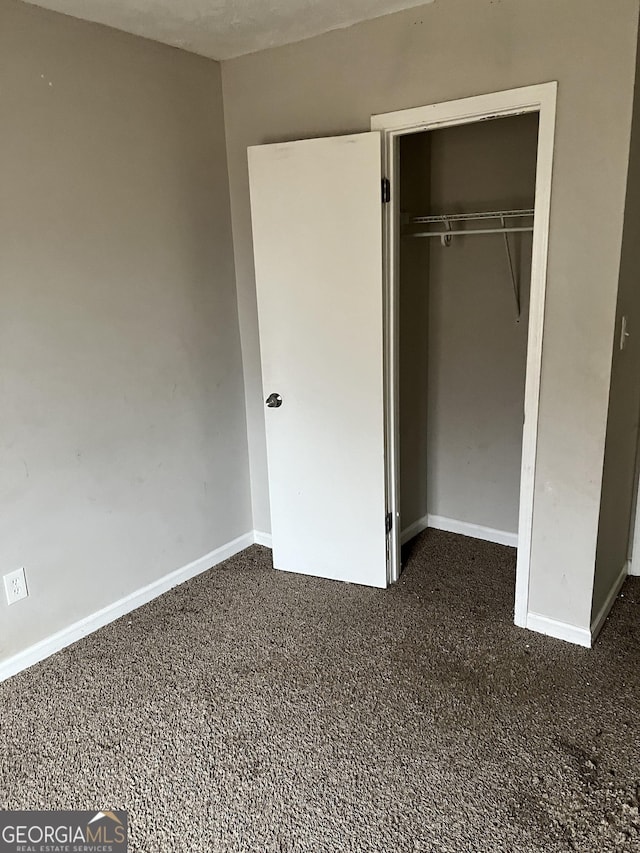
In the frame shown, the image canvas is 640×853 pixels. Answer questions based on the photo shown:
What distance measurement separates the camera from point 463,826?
1.77m

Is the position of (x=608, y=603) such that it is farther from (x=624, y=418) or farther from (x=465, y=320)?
(x=465, y=320)

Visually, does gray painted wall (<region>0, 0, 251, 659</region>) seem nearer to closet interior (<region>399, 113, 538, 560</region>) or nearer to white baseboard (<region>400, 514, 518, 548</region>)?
closet interior (<region>399, 113, 538, 560</region>)

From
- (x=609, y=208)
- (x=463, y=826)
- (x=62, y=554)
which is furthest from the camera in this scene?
(x=62, y=554)

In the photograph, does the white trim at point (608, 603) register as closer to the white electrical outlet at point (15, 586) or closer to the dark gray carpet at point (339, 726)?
the dark gray carpet at point (339, 726)

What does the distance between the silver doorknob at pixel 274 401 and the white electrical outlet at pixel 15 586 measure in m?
1.29

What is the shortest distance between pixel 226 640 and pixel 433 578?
1.06 metres

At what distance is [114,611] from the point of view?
2.86m

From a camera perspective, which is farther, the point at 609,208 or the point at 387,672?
the point at 387,672

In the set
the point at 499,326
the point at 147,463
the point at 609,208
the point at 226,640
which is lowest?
the point at 226,640

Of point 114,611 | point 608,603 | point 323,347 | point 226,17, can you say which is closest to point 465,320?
point 323,347

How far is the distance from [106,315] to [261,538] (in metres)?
1.53

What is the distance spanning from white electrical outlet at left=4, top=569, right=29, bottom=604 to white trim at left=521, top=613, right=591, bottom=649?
207cm

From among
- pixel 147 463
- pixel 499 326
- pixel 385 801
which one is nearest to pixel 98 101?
pixel 147 463

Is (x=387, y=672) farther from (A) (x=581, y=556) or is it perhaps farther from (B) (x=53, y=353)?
(B) (x=53, y=353)
